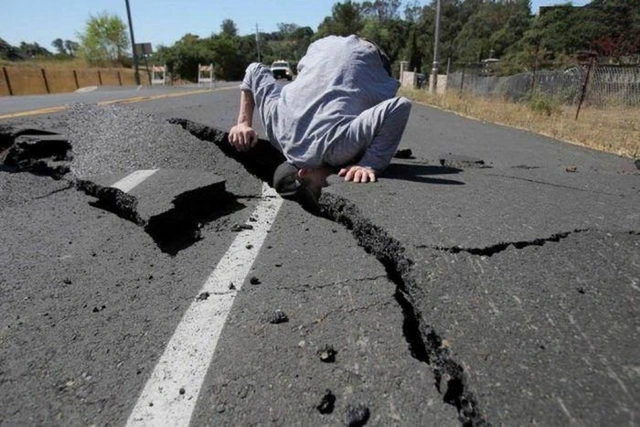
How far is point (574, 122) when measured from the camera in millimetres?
10406

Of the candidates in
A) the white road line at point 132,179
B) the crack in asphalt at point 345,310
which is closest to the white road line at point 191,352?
the crack in asphalt at point 345,310

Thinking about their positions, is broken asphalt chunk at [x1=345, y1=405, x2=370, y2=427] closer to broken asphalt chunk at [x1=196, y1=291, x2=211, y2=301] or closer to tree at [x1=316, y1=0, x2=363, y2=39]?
broken asphalt chunk at [x1=196, y1=291, x2=211, y2=301]

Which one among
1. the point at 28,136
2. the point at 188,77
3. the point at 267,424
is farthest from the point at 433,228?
the point at 188,77

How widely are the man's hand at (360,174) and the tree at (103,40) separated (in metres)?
69.3

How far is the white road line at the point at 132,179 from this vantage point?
2.99m

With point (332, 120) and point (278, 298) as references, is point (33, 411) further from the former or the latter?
point (332, 120)

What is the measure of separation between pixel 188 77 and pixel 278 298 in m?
66.2

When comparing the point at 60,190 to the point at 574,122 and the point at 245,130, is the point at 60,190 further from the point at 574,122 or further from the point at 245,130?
the point at 574,122

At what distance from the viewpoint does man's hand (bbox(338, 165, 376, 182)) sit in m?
2.93

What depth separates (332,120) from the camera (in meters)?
2.97

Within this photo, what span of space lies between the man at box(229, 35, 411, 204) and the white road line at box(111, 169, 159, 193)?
2.53ft

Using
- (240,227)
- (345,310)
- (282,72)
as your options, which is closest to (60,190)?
(240,227)

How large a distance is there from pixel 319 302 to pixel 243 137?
198cm

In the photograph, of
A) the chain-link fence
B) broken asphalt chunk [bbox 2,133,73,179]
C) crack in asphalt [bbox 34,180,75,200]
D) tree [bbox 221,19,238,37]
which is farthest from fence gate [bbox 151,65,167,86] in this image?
tree [bbox 221,19,238,37]
